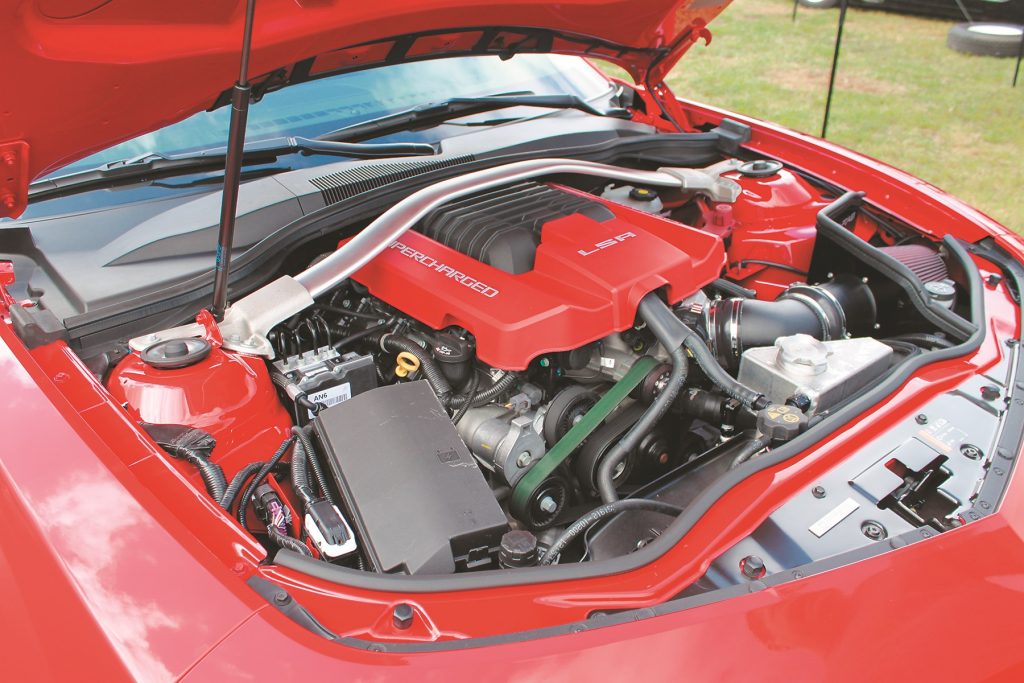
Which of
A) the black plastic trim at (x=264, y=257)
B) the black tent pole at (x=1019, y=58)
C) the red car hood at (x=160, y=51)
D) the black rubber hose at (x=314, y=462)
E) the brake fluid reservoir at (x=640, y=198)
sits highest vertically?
the red car hood at (x=160, y=51)

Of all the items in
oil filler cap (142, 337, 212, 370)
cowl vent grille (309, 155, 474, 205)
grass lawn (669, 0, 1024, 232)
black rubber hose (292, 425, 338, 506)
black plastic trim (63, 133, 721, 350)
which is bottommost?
grass lawn (669, 0, 1024, 232)

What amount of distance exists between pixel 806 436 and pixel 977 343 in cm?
57

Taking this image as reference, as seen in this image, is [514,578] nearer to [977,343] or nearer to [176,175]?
[977,343]

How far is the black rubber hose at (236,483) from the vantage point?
4.38ft

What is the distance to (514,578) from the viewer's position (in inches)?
46.8

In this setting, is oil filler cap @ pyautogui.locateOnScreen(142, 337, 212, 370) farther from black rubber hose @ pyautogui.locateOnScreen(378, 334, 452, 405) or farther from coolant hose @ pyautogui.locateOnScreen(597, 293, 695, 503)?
coolant hose @ pyautogui.locateOnScreen(597, 293, 695, 503)

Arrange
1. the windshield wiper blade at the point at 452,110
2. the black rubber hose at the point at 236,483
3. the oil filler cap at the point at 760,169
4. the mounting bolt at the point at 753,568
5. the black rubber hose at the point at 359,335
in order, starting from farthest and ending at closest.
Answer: the oil filler cap at the point at 760,169
the windshield wiper blade at the point at 452,110
the black rubber hose at the point at 359,335
the black rubber hose at the point at 236,483
the mounting bolt at the point at 753,568

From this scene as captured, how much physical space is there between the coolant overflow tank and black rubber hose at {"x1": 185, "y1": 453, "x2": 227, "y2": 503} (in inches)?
40.5

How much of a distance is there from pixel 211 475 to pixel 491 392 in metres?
0.57

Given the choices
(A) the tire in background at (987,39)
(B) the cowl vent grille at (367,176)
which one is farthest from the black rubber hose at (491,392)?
(A) the tire in background at (987,39)

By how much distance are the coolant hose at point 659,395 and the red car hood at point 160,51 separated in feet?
2.54

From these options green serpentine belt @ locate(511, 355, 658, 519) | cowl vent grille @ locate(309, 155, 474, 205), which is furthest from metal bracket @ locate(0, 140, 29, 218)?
green serpentine belt @ locate(511, 355, 658, 519)

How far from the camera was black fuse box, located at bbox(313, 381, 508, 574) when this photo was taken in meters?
1.29

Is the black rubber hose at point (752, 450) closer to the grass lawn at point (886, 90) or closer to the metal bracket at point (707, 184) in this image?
the metal bracket at point (707, 184)
